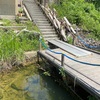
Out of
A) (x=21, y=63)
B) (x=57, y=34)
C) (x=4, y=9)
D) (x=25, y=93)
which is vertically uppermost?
(x=4, y=9)

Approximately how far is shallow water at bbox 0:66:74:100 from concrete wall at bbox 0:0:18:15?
20.0ft

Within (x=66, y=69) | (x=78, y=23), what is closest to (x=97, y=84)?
(x=66, y=69)

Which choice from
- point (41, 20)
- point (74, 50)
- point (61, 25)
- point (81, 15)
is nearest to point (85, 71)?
point (74, 50)

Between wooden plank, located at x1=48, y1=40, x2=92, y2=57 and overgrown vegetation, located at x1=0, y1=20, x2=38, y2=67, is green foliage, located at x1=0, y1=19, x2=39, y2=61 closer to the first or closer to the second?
overgrown vegetation, located at x1=0, y1=20, x2=38, y2=67

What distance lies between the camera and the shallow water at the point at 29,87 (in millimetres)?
7480

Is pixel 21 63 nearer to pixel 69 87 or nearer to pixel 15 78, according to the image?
pixel 15 78

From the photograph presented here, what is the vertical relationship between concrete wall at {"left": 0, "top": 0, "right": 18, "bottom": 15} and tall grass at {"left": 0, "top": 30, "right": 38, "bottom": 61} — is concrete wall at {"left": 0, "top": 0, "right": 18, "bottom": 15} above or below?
above

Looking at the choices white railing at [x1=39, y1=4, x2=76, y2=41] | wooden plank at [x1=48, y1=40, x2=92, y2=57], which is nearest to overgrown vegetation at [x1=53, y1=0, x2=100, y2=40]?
white railing at [x1=39, y1=4, x2=76, y2=41]

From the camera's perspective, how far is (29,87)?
8.18 metres

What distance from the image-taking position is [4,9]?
1435 centimetres

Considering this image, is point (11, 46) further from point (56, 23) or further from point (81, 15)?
point (81, 15)

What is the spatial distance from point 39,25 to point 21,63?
14.5 feet

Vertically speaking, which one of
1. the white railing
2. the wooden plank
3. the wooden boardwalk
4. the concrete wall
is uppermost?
the concrete wall

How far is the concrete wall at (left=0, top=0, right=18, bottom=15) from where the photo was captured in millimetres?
14203
